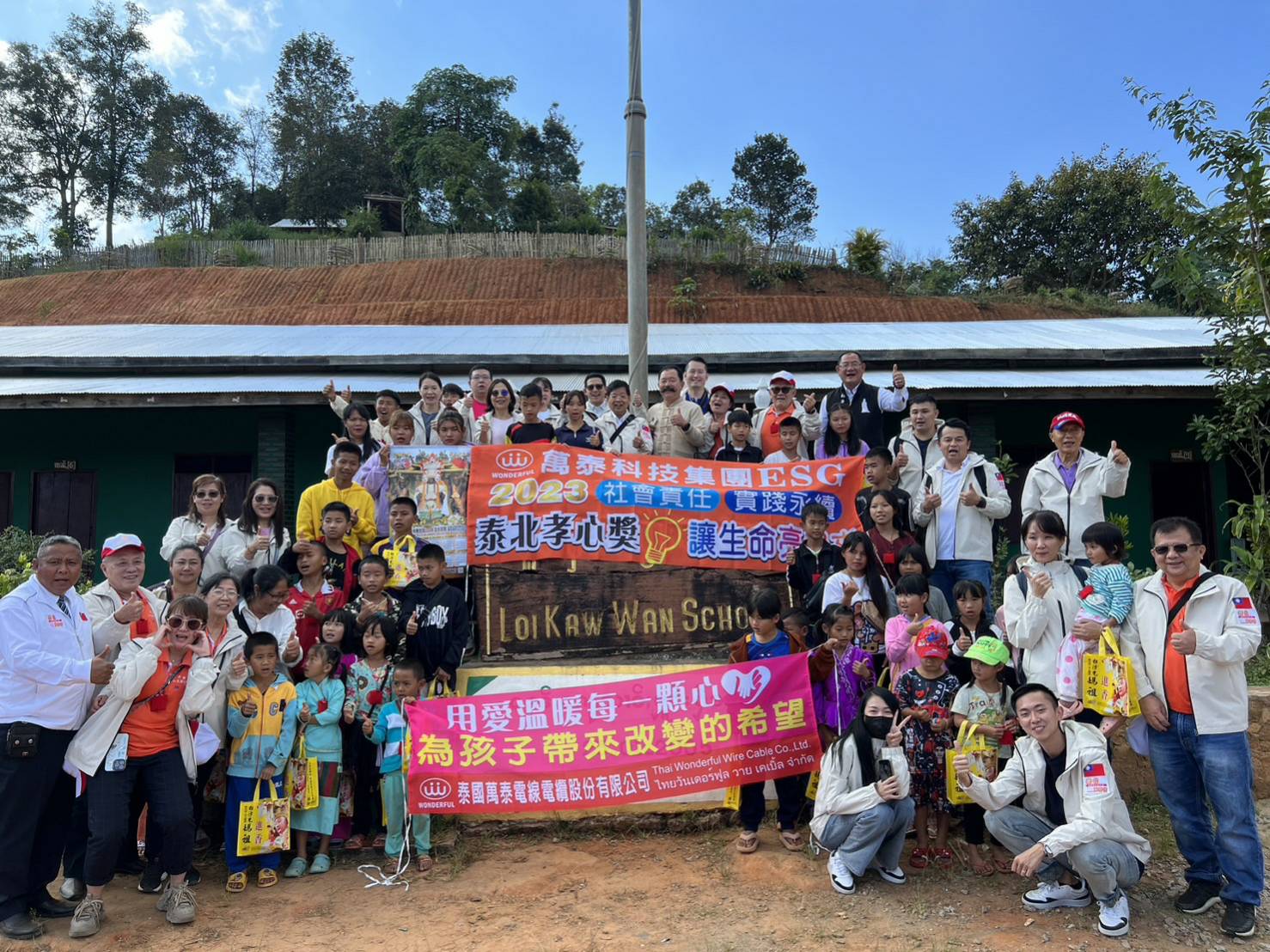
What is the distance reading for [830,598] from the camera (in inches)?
182

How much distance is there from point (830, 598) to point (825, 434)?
182 centimetres

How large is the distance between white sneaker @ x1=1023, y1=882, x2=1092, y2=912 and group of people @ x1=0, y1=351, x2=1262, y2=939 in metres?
0.01

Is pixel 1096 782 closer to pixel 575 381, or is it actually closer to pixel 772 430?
pixel 772 430

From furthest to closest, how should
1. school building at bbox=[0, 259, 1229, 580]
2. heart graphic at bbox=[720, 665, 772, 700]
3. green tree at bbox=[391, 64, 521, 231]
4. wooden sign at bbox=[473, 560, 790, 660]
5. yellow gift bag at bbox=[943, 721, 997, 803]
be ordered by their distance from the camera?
green tree at bbox=[391, 64, 521, 231] < school building at bbox=[0, 259, 1229, 580] < wooden sign at bbox=[473, 560, 790, 660] < heart graphic at bbox=[720, 665, 772, 700] < yellow gift bag at bbox=[943, 721, 997, 803]

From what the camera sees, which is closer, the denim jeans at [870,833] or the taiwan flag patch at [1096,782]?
the taiwan flag patch at [1096,782]

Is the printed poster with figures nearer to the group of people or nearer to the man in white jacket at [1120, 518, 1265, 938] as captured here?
the group of people

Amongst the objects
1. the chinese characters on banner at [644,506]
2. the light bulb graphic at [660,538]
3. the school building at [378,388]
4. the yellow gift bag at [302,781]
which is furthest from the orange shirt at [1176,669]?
the school building at [378,388]

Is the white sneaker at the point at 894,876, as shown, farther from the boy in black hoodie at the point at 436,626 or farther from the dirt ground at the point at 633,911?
the boy in black hoodie at the point at 436,626

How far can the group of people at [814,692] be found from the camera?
3.58 meters

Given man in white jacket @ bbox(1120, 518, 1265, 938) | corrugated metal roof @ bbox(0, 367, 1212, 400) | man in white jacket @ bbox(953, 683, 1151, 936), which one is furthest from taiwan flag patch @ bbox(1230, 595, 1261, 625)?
corrugated metal roof @ bbox(0, 367, 1212, 400)

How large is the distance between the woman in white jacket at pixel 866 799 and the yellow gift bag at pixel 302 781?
101 inches

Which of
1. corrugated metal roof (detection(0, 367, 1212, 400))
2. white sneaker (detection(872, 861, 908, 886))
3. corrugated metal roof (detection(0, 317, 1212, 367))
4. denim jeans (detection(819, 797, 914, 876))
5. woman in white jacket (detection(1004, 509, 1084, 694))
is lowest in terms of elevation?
white sneaker (detection(872, 861, 908, 886))

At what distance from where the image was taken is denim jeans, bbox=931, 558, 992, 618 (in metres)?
5.01

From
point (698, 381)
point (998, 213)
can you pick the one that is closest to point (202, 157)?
point (998, 213)
